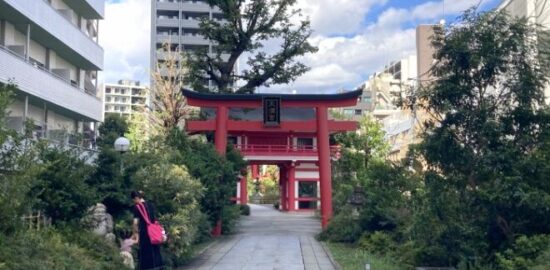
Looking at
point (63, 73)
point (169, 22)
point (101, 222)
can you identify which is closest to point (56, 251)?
point (101, 222)

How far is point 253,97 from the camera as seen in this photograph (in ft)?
87.5

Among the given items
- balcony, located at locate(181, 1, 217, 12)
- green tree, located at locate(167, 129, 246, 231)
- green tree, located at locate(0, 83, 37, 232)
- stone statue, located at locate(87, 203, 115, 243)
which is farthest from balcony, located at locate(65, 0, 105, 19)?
balcony, located at locate(181, 1, 217, 12)

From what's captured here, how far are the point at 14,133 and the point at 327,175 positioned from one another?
794 inches

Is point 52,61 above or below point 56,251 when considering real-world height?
above

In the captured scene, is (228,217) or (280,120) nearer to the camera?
(228,217)

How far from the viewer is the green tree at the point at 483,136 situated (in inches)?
460

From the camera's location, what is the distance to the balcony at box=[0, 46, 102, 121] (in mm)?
20516

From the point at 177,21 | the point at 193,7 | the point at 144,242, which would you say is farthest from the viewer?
the point at 193,7

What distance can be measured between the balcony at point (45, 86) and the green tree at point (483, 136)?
35.6 feet

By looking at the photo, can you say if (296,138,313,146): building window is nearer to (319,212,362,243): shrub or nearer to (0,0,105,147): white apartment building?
(0,0,105,147): white apartment building

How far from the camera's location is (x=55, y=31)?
25641 mm

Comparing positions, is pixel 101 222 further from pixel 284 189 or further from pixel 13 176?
pixel 284 189

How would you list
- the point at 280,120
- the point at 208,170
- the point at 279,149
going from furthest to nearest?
the point at 279,149 → the point at 280,120 → the point at 208,170

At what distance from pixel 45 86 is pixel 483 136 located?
17470 mm
